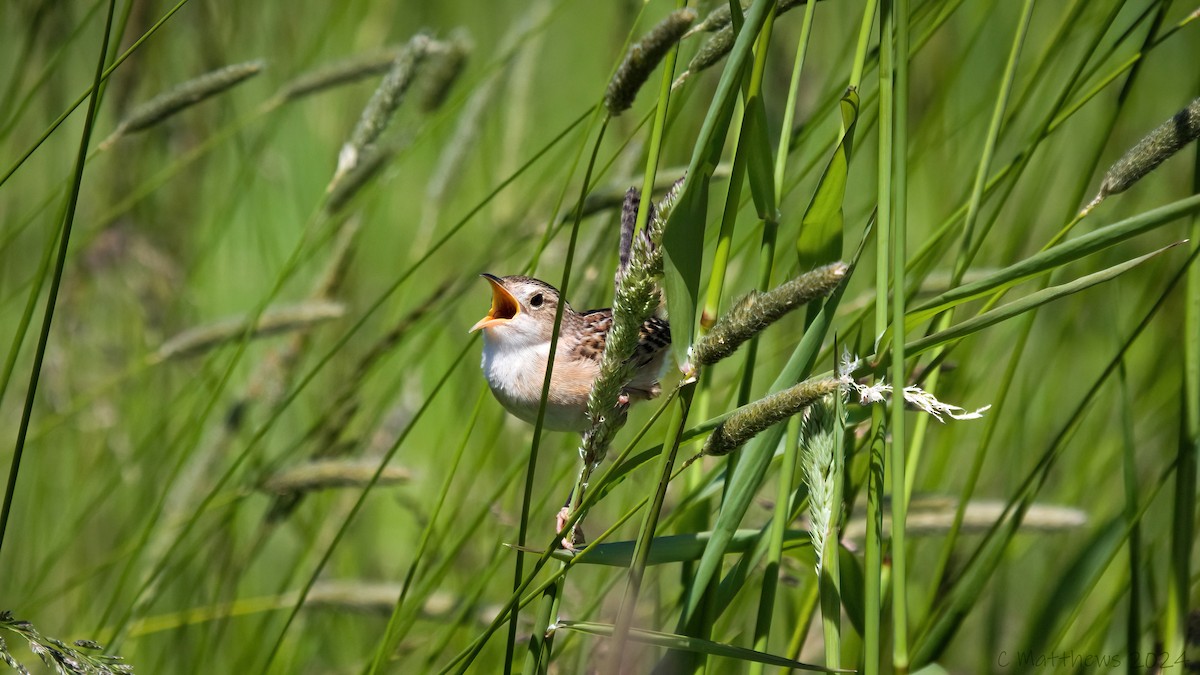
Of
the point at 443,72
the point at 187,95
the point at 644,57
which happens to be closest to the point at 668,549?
the point at 644,57

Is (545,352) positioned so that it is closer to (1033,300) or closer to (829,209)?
(829,209)

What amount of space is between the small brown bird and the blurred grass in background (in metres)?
0.13

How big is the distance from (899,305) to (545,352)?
1.27 m

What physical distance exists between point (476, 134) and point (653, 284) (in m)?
1.78

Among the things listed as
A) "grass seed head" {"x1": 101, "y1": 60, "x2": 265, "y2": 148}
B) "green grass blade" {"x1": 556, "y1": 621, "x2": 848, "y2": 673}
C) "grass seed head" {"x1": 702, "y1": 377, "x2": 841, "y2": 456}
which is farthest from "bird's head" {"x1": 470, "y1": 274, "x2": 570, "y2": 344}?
"grass seed head" {"x1": 702, "y1": 377, "x2": 841, "y2": 456}

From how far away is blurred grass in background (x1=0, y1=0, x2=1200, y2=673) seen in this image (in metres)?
1.92

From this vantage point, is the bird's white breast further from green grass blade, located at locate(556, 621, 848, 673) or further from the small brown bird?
green grass blade, located at locate(556, 621, 848, 673)

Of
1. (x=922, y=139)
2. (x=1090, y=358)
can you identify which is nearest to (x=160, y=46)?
(x=922, y=139)

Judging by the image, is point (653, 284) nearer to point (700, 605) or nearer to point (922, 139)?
point (700, 605)

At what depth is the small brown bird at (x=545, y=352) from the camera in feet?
7.18

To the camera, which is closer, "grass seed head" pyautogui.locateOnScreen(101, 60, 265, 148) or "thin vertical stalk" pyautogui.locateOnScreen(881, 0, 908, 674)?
"thin vertical stalk" pyautogui.locateOnScreen(881, 0, 908, 674)

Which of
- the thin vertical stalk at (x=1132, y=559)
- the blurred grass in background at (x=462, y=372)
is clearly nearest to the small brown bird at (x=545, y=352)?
the blurred grass in background at (x=462, y=372)

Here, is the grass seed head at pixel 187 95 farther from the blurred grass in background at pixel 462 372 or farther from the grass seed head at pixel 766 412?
the grass seed head at pixel 766 412

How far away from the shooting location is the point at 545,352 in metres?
2.37
